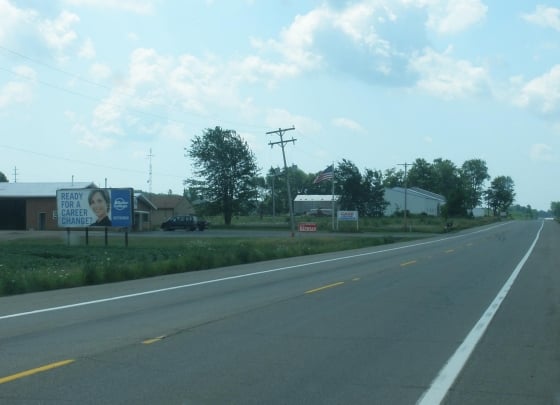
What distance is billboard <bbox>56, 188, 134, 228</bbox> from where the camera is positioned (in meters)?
44.1

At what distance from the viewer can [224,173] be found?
102 meters

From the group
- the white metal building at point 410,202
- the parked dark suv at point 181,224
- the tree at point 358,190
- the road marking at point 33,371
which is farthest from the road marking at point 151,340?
the white metal building at point 410,202

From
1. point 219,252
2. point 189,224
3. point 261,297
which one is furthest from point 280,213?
point 261,297

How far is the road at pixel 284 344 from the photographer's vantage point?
25.5 feet

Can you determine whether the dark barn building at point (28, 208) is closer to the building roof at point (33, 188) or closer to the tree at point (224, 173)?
the building roof at point (33, 188)

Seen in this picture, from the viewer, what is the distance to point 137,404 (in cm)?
716

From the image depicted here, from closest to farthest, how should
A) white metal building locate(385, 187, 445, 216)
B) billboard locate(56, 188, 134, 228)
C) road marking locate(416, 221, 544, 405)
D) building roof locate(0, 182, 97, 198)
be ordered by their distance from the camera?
road marking locate(416, 221, 544, 405) → billboard locate(56, 188, 134, 228) → building roof locate(0, 182, 97, 198) → white metal building locate(385, 187, 445, 216)

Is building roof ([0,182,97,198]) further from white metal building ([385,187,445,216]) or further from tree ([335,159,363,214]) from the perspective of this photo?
white metal building ([385,187,445,216])

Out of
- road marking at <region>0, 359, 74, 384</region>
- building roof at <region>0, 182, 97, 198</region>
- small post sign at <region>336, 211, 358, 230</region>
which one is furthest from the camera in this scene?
small post sign at <region>336, 211, 358, 230</region>

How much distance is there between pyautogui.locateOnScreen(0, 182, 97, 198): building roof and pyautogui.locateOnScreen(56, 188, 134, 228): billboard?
2869 cm

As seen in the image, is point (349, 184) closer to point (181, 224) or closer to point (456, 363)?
point (181, 224)

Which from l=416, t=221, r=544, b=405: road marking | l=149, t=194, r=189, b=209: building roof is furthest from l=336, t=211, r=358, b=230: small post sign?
l=416, t=221, r=544, b=405: road marking

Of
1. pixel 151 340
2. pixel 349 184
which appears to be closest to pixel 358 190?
pixel 349 184

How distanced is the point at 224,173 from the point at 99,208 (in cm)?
5871
